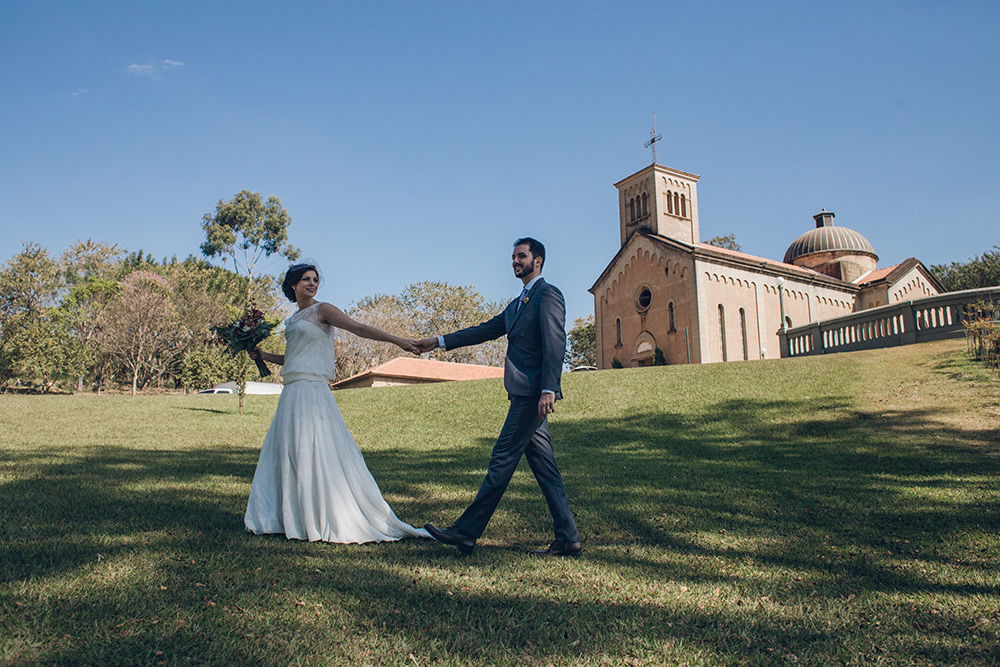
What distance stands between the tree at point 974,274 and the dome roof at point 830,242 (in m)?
7.63

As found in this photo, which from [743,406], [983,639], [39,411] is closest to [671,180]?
[743,406]

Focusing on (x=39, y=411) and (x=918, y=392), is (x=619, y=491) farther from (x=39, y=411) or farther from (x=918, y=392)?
(x=39, y=411)

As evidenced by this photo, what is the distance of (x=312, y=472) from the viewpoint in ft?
16.4

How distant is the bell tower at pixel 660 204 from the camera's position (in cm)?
4359

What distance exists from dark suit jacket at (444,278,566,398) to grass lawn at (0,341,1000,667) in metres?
1.32

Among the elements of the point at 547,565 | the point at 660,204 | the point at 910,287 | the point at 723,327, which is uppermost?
the point at 660,204

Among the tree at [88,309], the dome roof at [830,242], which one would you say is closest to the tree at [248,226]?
the tree at [88,309]

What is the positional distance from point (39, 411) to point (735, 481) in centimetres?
1911

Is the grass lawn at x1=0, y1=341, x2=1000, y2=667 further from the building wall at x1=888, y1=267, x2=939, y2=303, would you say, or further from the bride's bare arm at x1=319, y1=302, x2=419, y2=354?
the building wall at x1=888, y1=267, x2=939, y2=303

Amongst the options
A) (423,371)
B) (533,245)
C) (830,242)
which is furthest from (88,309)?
(830,242)

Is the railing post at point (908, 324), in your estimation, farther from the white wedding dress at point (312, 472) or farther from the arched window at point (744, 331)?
the white wedding dress at point (312, 472)

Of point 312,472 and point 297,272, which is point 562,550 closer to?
point 312,472

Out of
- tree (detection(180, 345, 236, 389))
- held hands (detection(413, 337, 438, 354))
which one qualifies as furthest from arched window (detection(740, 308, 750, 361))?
held hands (detection(413, 337, 438, 354))

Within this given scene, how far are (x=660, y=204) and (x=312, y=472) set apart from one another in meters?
42.3
